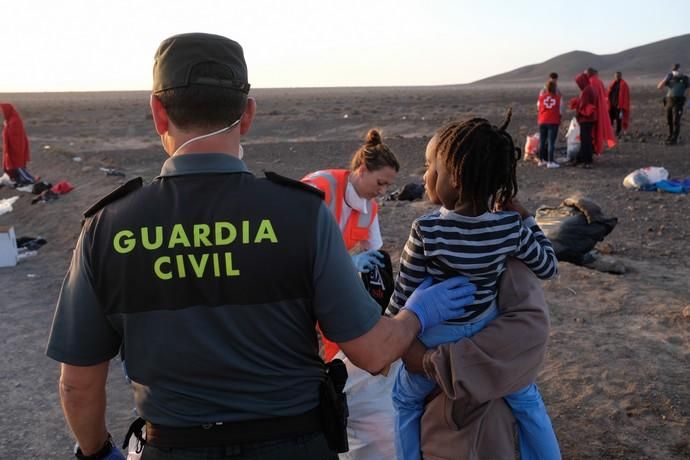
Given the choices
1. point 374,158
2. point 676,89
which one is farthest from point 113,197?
point 676,89

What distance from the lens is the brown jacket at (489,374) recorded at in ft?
7.02

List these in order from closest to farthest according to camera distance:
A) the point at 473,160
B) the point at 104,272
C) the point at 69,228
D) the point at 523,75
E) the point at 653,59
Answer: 1. the point at 104,272
2. the point at 473,160
3. the point at 69,228
4. the point at 653,59
5. the point at 523,75

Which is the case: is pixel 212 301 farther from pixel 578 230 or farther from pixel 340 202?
pixel 578 230

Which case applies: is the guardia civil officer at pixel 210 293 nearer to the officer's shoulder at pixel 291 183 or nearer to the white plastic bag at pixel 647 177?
the officer's shoulder at pixel 291 183

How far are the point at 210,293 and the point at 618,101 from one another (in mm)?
16851

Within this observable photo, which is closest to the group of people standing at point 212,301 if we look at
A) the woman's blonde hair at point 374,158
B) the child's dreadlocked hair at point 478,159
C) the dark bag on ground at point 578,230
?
the child's dreadlocked hair at point 478,159

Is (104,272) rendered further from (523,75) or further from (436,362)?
(523,75)

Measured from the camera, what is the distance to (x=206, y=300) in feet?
5.32

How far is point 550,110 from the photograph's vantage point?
12.5m

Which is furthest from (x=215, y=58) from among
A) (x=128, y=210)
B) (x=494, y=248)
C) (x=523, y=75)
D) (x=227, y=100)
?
(x=523, y=75)

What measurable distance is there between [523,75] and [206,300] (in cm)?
16982

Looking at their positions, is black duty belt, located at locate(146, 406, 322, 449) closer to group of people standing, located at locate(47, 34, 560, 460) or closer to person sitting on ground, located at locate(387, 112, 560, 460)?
group of people standing, located at locate(47, 34, 560, 460)

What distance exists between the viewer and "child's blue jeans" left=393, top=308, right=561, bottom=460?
2.23 meters

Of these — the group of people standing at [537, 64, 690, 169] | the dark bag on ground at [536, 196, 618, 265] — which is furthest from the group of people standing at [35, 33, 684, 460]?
the group of people standing at [537, 64, 690, 169]
